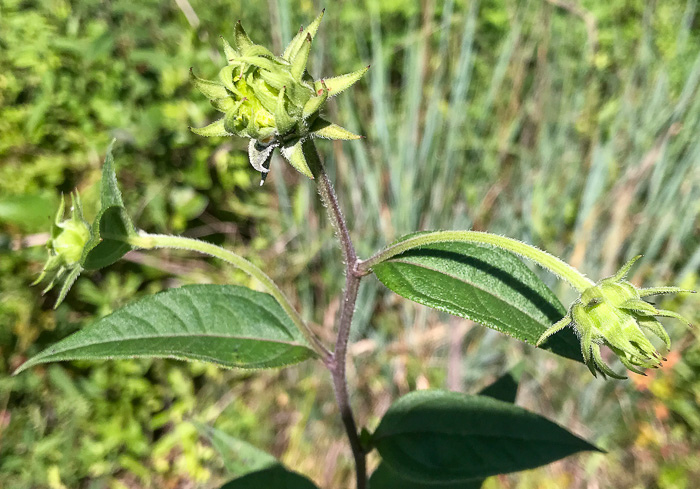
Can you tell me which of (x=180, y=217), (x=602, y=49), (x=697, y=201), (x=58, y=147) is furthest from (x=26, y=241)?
(x=602, y=49)

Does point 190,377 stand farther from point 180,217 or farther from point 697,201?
point 697,201

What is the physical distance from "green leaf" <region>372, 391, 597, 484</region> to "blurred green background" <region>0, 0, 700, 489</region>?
4.10 ft

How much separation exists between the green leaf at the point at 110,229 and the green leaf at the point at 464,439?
0.60 m

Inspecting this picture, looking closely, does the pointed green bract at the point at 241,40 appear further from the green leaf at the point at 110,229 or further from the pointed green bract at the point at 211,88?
the green leaf at the point at 110,229

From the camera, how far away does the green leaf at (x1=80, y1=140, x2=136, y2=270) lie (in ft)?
2.85

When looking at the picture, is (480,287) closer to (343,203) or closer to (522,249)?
(522,249)

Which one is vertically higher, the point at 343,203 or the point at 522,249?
the point at 522,249

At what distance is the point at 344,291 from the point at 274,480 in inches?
20.7

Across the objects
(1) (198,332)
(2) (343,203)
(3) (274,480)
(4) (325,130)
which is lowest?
(2) (343,203)

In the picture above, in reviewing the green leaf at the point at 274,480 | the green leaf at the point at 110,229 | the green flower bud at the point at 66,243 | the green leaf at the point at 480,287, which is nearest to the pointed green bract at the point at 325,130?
the green leaf at the point at 480,287

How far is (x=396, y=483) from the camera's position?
1.24 meters

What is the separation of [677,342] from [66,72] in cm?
285

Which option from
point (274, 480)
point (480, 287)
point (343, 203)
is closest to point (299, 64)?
point (480, 287)

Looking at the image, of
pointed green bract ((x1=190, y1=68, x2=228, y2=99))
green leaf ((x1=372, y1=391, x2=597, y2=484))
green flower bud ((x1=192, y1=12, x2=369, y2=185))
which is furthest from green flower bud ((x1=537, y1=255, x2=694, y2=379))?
pointed green bract ((x1=190, y1=68, x2=228, y2=99))
